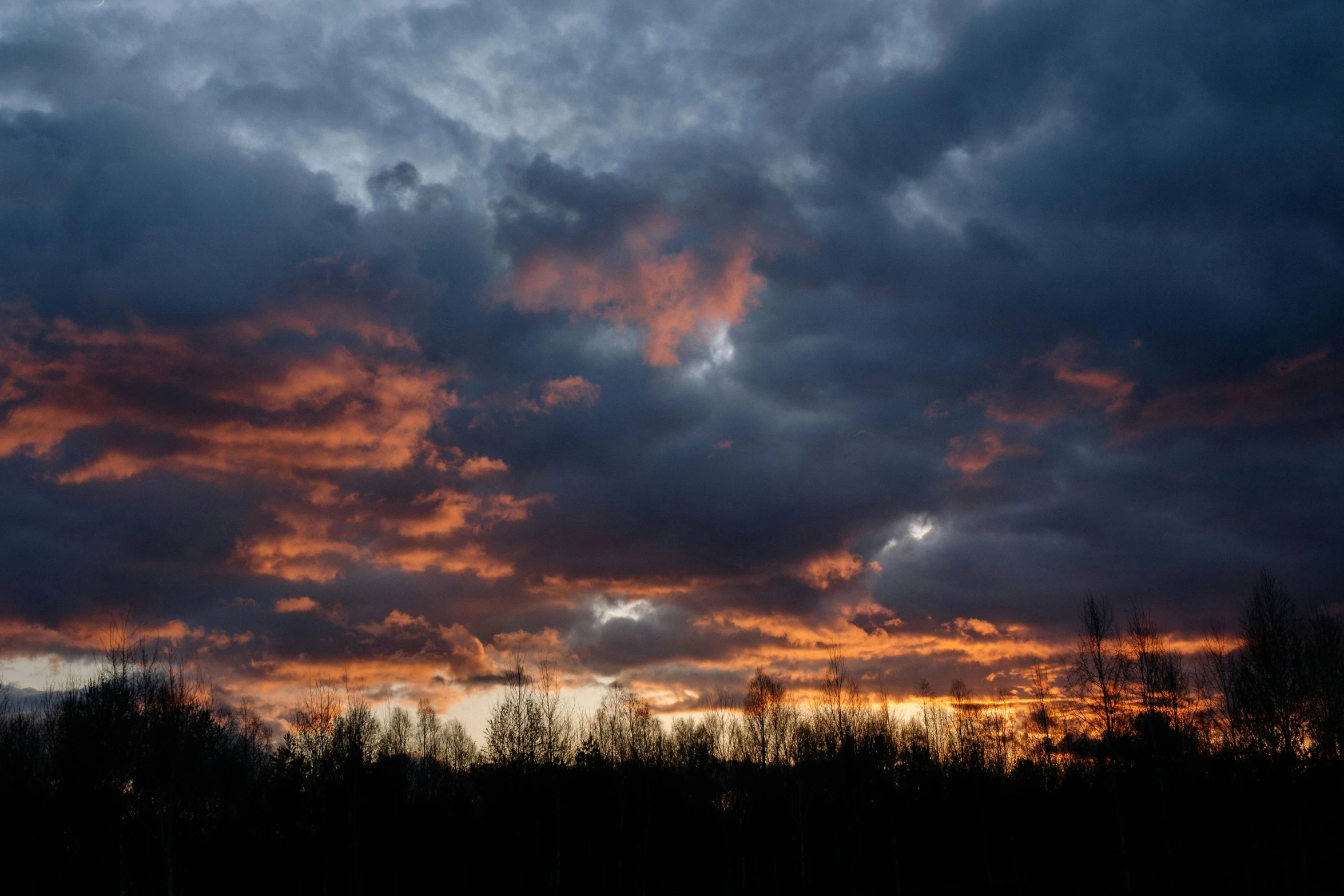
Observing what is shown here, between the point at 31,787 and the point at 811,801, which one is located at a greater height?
the point at 31,787

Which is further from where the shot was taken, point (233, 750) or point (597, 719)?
point (597, 719)

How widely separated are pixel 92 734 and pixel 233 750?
1678 centimetres

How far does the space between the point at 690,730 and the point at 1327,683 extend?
5441cm

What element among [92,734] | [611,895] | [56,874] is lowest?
[611,895]

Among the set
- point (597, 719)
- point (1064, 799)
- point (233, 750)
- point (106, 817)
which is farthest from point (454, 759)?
point (1064, 799)

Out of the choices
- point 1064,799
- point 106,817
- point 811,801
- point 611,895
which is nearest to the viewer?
point 106,817

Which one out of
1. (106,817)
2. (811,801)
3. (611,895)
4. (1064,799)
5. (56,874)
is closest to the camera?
(106,817)

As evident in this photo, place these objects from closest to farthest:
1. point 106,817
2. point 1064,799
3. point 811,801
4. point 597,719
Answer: point 106,817
point 1064,799
point 811,801
point 597,719

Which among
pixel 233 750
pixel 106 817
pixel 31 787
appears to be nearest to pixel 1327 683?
pixel 106 817

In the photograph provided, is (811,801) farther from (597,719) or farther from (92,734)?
(92,734)

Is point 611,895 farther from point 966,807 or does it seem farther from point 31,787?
point 31,787

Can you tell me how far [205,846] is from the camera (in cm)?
5141

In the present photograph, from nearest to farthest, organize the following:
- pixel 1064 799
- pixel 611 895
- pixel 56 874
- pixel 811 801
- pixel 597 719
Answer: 1. pixel 56 874
2. pixel 611 895
3. pixel 1064 799
4. pixel 811 801
5. pixel 597 719

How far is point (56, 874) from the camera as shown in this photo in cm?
4859
